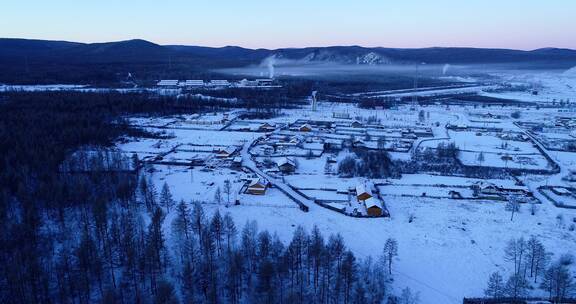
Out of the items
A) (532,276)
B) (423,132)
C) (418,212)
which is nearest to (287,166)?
(418,212)

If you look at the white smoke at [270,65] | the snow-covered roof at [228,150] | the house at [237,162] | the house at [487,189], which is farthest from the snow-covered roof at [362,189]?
the white smoke at [270,65]

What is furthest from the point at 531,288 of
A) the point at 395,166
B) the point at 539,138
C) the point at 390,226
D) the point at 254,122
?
the point at 254,122

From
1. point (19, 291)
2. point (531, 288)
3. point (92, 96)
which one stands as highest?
point (92, 96)

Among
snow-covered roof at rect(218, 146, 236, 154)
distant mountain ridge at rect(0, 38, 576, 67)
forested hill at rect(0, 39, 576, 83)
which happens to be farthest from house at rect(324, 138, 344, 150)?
distant mountain ridge at rect(0, 38, 576, 67)

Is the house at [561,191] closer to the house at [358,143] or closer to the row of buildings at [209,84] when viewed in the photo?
the house at [358,143]

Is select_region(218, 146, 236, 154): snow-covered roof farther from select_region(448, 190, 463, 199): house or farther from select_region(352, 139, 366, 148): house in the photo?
select_region(448, 190, 463, 199): house

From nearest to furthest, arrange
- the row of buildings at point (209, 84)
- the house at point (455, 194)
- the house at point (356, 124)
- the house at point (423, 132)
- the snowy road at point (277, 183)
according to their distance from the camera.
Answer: the snowy road at point (277, 183)
the house at point (455, 194)
the house at point (423, 132)
the house at point (356, 124)
the row of buildings at point (209, 84)

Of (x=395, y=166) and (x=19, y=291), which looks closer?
(x=19, y=291)

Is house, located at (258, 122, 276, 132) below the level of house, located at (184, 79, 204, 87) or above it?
below

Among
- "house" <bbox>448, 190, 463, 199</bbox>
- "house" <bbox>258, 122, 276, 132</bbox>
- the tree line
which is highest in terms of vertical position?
"house" <bbox>258, 122, 276, 132</bbox>

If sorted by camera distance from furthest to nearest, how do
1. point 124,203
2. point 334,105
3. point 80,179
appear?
point 334,105 → point 80,179 → point 124,203

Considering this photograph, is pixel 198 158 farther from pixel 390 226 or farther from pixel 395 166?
pixel 390 226
